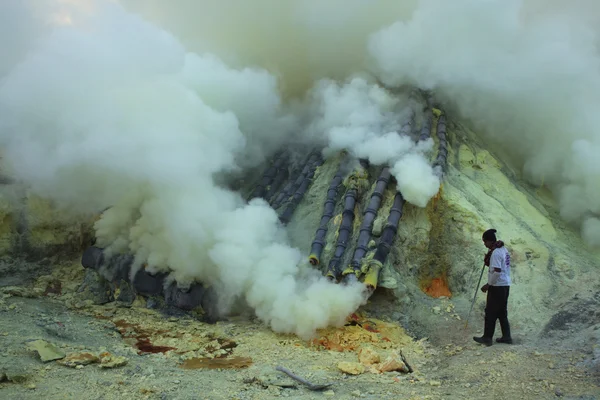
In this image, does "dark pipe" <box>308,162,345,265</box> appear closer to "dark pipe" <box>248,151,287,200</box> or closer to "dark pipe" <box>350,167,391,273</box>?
"dark pipe" <box>350,167,391,273</box>

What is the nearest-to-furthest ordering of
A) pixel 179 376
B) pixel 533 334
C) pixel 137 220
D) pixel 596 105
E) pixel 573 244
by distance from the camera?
pixel 179 376 < pixel 533 334 < pixel 137 220 < pixel 573 244 < pixel 596 105

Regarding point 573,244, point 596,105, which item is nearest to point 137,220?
point 573,244

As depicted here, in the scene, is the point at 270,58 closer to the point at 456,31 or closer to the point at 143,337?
the point at 456,31

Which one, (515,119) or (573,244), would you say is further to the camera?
(515,119)

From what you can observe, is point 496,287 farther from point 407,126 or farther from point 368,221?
point 407,126

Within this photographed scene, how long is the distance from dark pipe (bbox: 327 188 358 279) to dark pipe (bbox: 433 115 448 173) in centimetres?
120

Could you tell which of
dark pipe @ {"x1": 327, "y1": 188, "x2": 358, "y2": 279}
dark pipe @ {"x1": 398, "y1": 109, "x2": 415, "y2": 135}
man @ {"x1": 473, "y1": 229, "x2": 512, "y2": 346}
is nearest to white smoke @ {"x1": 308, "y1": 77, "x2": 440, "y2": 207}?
dark pipe @ {"x1": 398, "y1": 109, "x2": 415, "y2": 135}

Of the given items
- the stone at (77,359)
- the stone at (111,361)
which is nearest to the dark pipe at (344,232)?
the stone at (111,361)

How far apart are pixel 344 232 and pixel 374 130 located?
186cm

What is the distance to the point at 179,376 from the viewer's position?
12.4ft

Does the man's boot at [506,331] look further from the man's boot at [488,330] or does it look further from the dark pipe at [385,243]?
the dark pipe at [385,243]

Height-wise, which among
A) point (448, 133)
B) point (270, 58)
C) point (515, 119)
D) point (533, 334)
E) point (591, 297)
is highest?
point (270, 58)

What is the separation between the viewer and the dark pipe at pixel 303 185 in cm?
689

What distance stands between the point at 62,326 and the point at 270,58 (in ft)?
21.2
